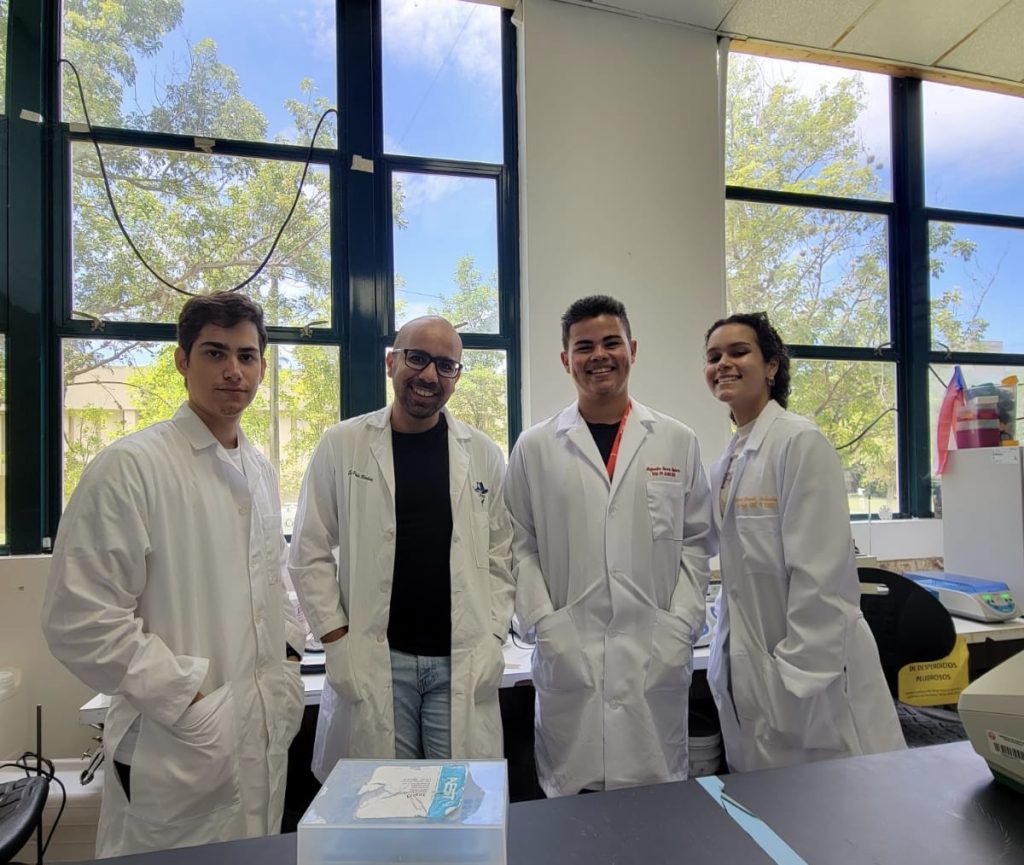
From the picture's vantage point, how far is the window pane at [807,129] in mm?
3094

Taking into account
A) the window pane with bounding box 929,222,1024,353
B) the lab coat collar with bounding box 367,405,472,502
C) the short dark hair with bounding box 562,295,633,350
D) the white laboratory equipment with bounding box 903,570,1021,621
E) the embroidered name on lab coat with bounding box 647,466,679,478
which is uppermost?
the window pane with bounding box 929,222,1024,353

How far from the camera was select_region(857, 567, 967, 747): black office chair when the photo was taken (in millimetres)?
1787

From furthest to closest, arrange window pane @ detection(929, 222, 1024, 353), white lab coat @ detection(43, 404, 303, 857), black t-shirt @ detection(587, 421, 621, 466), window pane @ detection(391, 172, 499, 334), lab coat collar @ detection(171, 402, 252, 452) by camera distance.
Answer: window pane @ detection(929, 222, 1024, 353) → window pane @ detection(391, 172, 499, 334) → black t-shirt @ detection(587, 421, 621, 466) → lab coat collar @ detection(171, 402, 252, 452) → white lab coat @ detection(43, 404, 303, 857)

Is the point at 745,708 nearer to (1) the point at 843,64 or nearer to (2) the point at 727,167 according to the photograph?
(2) the point at 727,167

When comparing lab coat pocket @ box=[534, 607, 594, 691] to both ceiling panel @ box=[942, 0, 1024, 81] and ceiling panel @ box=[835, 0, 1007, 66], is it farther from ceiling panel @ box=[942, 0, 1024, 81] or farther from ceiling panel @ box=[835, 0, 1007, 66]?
ceiling panel @ box=[942, 0, 1024, 81]

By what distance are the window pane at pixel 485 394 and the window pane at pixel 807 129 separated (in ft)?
5.52

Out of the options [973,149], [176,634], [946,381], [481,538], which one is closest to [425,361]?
[481,538]

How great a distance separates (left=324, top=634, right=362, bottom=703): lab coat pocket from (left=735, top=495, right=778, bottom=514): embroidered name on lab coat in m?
1.09

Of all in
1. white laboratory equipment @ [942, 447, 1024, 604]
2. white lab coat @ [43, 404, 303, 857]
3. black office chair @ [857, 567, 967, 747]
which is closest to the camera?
white lab coat @ [43, 404, 303, 857]

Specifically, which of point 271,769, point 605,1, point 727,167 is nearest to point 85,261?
point 271,769

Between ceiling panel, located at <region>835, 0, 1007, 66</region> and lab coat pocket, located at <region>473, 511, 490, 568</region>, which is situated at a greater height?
ceiling panel, located at <region>835, 0, 1007, 66</region>

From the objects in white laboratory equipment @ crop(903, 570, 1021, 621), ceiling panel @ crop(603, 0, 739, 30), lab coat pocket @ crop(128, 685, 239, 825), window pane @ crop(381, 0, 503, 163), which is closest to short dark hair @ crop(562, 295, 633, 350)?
lab coat pocket @ crop(128, 685, 239, 825)

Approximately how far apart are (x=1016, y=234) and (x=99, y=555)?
4.84 m

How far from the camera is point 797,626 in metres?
1.39
